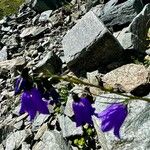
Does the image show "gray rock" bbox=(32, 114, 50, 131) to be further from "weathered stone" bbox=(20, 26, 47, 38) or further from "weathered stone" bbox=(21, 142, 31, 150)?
"weathered stone" bbox=(20, 26, 47, 38)

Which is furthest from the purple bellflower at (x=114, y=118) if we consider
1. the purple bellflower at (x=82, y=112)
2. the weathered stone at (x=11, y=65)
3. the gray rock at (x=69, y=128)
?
the weathered stone at (x=11, y=65)

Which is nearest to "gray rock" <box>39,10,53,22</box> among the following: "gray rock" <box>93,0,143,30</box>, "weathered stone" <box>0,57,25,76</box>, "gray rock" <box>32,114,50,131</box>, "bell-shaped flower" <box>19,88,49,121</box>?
"weathered stone" <box>0,57,25,76</box>

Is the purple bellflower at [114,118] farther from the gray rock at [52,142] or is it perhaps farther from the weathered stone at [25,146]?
the weathered stone at [25,146]

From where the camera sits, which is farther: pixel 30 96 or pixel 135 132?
pixel 135 132

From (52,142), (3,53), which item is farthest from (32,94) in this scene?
(3,53)

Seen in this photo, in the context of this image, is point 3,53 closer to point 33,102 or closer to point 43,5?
point 43,5
